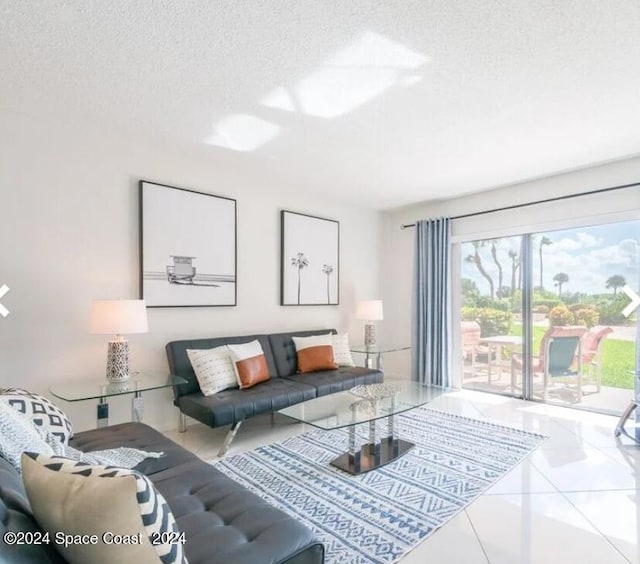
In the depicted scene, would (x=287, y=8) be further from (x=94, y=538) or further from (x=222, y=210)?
(x=222, y=210)

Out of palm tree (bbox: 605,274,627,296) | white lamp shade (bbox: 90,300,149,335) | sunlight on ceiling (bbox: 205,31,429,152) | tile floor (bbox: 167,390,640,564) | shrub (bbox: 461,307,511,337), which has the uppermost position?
sunlight on ceiling (bbox: 205,31,429,152)

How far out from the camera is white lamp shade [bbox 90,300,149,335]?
250 cm

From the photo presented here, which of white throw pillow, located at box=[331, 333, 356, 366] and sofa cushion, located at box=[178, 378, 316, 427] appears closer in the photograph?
sofa cushion, located at box=[178, 378, 316, 427]

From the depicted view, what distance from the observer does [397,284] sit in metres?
5.27

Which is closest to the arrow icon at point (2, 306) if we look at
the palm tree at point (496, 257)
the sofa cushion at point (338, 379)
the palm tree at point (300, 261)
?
the sofa cushion at point (338, 379)

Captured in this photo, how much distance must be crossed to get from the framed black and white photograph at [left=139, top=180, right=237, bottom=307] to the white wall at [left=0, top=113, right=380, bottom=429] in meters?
0.09

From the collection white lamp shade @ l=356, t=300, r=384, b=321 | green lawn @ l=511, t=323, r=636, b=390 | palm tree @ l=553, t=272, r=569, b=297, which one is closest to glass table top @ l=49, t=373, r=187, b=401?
white lamp shade @ l=356, t=300, r=384, b=321

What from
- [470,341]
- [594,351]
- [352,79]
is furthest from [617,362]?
[352,79]

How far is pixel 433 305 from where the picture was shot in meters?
4.65

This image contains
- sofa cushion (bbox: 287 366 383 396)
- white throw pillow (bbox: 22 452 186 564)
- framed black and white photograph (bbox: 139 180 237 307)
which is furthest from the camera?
sofa cushion (bbox: 287 366 383 396)

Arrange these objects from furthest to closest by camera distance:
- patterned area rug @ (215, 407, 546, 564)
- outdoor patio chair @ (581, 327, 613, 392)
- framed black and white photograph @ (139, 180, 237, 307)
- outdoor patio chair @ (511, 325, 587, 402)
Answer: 1. outdoor patio chair @ (511, 325, 587, 402)
2. outdoor patio chair @ (581, 327, 613, 392)
3. framed black and white photograph @ (139, 180, 237, 307)
4. patterned area rug @ (215, 407, 546, 564)

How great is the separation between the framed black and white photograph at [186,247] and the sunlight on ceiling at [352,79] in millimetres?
1320

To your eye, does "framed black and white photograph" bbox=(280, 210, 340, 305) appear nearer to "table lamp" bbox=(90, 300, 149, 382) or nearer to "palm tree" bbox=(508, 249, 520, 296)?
"table lamp" bbox=(90, 300, 149, 382)

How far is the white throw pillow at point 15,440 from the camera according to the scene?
127 centimetres
